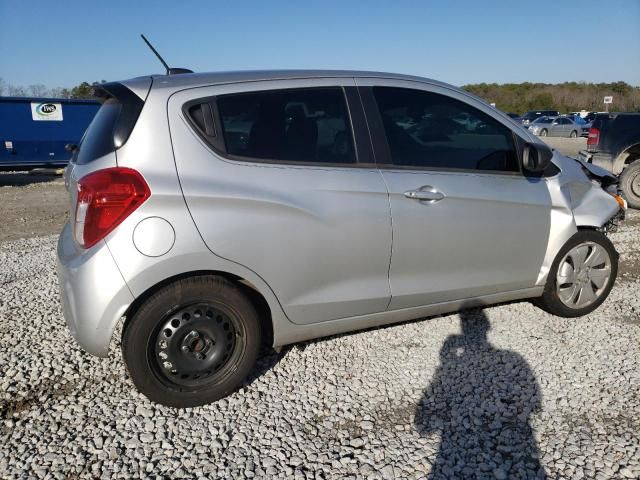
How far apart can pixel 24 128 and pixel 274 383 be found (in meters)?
13.4

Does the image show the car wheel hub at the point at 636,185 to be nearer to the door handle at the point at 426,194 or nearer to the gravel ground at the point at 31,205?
the door handle at the point at 426,194

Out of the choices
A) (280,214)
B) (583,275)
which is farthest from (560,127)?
(280,214)

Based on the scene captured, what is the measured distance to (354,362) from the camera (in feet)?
10.7

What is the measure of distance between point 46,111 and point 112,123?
13044 mm

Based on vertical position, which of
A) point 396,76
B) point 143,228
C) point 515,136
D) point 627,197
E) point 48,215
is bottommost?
point 48,215

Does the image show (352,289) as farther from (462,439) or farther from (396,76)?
(396,76)

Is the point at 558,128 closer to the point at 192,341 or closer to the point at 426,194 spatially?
the point at 426,194

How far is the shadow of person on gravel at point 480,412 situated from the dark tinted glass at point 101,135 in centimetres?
223

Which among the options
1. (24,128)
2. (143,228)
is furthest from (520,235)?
(24,128)

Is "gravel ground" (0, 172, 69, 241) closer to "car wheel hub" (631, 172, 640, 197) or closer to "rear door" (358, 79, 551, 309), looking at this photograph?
"rear door" (358, 79, 551, 309)

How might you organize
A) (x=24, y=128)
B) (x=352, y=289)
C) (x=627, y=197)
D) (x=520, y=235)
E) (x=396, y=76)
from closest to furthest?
1. (x=352, y=289)
2. (x=396, y=76)
3. (x=520, y=235)
4. (x=627, y=197)
5. (x=24, y=128)

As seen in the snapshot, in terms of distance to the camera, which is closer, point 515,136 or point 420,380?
point 420,380

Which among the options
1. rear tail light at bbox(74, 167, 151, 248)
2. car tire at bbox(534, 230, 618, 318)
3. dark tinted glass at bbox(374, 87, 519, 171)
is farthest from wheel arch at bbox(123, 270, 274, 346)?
car tire at bbox(534, 230, 618, 318)

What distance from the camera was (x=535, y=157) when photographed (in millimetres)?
3320
